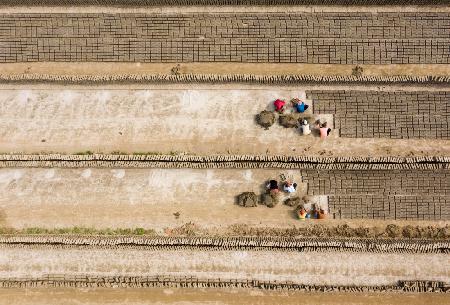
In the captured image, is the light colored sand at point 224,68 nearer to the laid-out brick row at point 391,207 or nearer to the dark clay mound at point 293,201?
the laid-out brick row at point 391,207

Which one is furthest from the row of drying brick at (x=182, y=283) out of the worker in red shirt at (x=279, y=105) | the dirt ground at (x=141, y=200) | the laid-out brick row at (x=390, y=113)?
the worker in red shirt at (x=279, y=105)

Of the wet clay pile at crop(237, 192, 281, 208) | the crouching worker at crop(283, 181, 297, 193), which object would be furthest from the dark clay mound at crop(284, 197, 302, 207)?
the wet clay pile at crop(237, 192, 281, 208)

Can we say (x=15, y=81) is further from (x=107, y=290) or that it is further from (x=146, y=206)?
(x=107, y=290)

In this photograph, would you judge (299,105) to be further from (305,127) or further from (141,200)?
(141,200)

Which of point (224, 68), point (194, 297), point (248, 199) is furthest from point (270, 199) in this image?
point (224, 68)

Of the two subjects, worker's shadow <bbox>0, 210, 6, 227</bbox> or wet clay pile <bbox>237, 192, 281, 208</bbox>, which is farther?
worker's shadow <bbox>0, 210, 6, 227</bbox>

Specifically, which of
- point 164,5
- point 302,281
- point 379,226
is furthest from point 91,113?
point 379,226

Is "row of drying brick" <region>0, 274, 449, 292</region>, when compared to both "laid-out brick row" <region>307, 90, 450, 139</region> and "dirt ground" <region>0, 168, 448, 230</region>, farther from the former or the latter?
"laid-out brick row" <region>307, 90, 450, 139</region>
